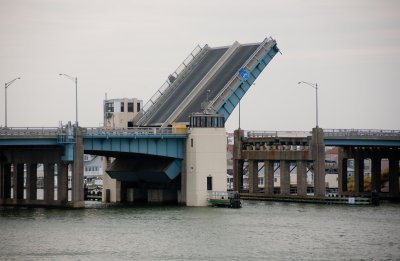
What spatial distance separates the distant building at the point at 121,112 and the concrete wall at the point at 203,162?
12.8 m

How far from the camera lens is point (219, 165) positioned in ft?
338

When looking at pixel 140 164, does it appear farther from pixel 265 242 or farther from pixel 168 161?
pixel 265 242

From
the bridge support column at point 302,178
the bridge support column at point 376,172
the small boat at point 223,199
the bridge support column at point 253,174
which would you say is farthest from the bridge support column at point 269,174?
the small boat at point 223,199

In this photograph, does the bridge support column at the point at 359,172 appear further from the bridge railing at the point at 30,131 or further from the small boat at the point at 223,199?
the bridge railing at the point at 30,131

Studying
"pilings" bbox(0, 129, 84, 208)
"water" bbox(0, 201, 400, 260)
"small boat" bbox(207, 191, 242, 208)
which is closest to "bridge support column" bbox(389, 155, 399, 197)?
"water" bbox(0, 201, 400, 260)

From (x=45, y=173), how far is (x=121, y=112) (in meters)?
13.6

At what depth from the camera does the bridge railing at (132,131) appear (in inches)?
3915

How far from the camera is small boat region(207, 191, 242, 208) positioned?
332ft

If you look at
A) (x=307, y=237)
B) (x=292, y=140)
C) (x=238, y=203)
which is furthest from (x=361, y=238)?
(x=292, y=140)

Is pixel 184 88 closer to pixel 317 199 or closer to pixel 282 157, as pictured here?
pixel 282 157

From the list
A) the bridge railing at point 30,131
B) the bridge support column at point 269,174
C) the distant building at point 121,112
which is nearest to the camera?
the bridge railing at point 30,131

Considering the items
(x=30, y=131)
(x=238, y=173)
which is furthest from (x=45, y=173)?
(x=238, y=173)

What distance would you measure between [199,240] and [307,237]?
7.04 meters

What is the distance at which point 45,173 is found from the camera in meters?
104
